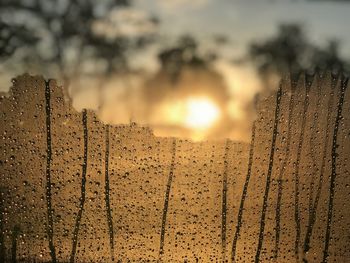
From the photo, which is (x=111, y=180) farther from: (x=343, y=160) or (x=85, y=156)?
(x=343, y=160)

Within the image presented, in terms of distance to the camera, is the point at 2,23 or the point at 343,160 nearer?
the point at 2,23

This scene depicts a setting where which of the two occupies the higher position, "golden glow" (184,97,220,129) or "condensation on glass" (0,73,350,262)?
"golden glow" (184,97,220,129)

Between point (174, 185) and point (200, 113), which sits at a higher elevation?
point (200, 113)

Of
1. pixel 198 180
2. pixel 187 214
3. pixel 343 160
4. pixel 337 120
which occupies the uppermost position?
pixel 337 120

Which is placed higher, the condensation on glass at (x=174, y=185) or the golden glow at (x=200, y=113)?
the golden glow at (x=200, y=113)

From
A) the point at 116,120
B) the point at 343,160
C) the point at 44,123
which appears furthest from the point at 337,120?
the point at 44,123

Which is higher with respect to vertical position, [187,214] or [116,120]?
[116,120]
